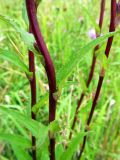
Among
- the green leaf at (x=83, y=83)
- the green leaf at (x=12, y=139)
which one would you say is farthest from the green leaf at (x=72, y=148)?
the green leaf at (x=83, y=83)

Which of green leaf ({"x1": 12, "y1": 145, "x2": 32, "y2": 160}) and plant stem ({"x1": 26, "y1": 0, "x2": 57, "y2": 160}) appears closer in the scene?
plant stem ({"x1": 26, "y1": 0, "x2": 57, "y2": 160})

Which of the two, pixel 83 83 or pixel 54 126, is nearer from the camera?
pixel 54 126

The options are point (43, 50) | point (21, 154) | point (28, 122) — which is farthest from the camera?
point (21, 154)

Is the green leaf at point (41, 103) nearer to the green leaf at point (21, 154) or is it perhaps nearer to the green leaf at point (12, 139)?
the green leaf at point (12, 139)

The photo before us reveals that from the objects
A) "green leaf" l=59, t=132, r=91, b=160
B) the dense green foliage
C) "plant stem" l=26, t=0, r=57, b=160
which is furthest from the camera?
"green leaf" l=59, t=132, r=91, b=160

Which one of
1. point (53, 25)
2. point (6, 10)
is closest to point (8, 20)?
point (53, 25)

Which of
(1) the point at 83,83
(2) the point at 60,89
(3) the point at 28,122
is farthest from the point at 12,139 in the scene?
(1) the point at 83,83

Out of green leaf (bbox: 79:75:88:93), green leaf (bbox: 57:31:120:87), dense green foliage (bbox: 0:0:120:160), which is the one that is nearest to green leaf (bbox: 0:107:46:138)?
dense green foliage (bbox: 0:0:120:160)

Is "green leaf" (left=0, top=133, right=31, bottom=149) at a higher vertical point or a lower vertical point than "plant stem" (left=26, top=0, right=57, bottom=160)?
lower

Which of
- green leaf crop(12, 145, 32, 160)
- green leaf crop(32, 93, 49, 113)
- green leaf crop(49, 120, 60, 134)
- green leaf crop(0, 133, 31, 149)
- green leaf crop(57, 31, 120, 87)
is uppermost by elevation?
green leaf crop(57, 31, 120, 87)

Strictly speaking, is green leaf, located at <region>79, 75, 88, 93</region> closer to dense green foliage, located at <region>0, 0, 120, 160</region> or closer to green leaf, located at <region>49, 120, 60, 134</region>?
dense green foliage, located at <region>0, 0, 120, 160</region>

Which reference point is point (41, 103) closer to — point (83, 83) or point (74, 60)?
point (74, 60)
